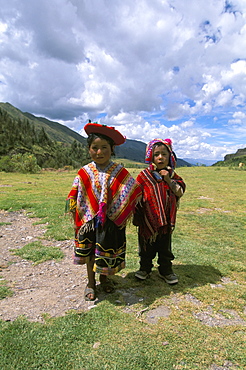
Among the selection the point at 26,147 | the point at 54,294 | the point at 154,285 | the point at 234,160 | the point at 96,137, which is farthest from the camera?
the point at 234,160

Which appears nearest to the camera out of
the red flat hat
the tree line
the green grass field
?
the green grass field

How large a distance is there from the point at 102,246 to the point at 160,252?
1.06m

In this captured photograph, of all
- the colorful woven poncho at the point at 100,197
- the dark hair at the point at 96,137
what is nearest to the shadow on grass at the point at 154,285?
the colorful woven poncho at the point at 100,197

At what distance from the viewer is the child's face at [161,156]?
3324 mm

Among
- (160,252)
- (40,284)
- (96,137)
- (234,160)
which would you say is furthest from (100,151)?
(234,160)

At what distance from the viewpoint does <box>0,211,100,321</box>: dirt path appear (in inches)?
113

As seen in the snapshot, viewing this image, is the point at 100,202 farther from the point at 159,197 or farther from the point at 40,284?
the point at 40,284

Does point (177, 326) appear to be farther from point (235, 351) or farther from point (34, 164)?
point (34, 164)

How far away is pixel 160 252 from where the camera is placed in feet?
11.9

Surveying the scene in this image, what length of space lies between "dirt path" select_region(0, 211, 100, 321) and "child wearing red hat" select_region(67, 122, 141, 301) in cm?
36

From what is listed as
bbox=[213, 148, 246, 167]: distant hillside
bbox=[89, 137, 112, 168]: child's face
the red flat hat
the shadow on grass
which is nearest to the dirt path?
the shadow on grass

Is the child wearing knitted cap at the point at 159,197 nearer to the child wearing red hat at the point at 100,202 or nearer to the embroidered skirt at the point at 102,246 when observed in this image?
the child wearing red hat at the point at 100,202

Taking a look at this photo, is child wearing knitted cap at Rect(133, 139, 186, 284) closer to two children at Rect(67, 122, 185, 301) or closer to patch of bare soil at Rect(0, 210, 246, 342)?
two children at Rect(67, 122, 185, 301)

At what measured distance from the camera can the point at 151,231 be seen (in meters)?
3.38
